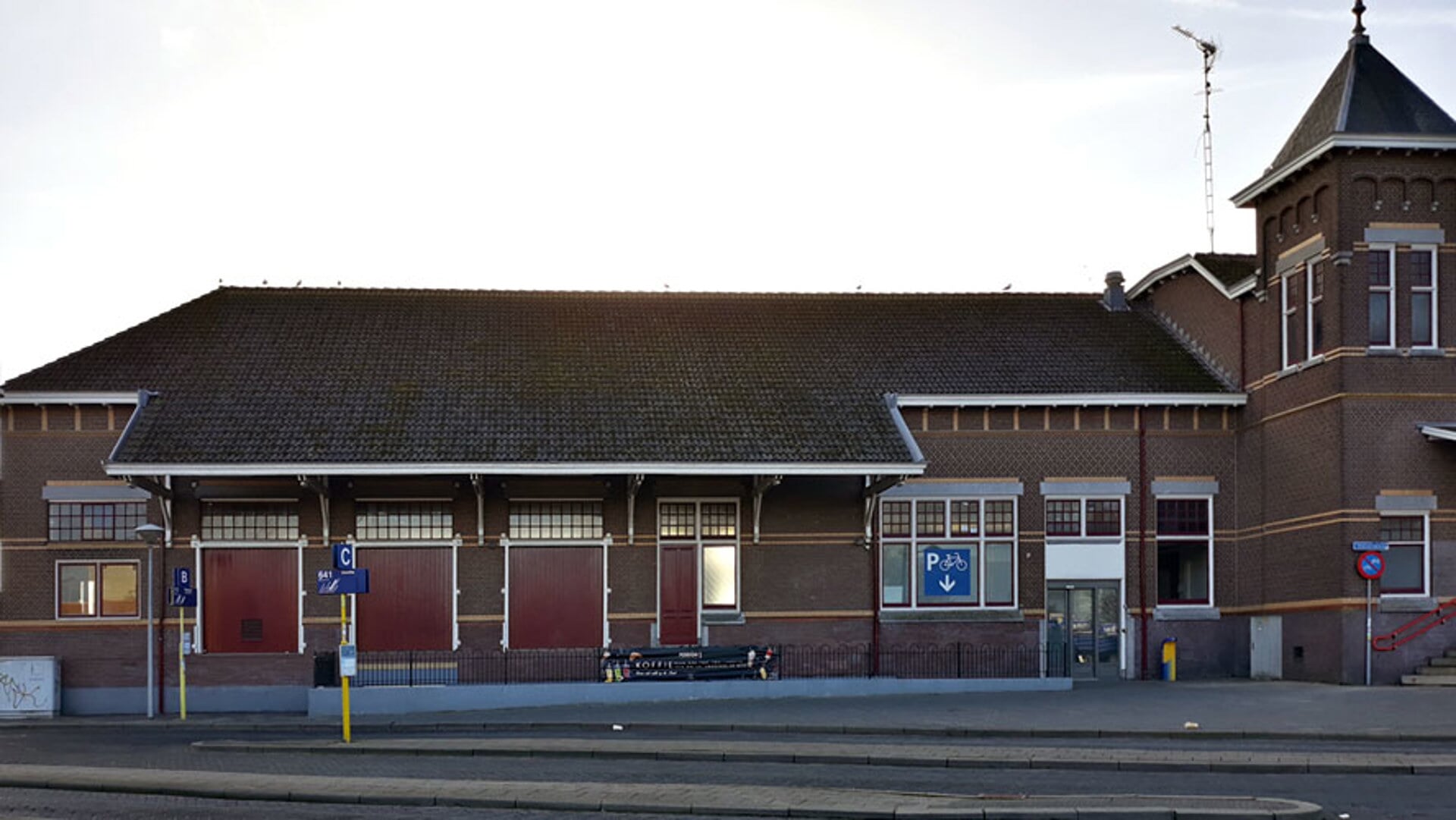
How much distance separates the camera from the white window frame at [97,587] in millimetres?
36281

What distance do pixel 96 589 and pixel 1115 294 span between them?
24822mm

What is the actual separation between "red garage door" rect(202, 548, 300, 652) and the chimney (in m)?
20.7

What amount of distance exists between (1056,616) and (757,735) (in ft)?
43.8

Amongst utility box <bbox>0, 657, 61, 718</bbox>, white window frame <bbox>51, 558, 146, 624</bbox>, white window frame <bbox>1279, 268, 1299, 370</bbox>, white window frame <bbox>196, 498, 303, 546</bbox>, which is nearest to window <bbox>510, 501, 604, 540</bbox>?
white window frame <bbox>196, 498, 303, 546</bbox>

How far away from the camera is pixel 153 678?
36.0 metres

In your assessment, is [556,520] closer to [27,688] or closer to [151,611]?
[151,611]

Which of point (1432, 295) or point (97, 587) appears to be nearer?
point (1432, 295)

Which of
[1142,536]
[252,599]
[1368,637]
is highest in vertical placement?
[1142,536]

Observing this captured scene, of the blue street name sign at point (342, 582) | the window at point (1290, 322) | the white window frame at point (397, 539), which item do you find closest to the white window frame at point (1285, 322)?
the window at point (1290, 322)

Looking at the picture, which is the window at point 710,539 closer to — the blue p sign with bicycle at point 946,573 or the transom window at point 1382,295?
the blue p sign with bicycle at point 946,573

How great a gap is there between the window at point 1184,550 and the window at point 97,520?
873 inches

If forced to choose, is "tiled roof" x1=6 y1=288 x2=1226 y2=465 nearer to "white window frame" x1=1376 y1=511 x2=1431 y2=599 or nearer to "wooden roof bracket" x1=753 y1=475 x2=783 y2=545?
"wooden roof bracket" x1=753 y1=475 x2=783 y2=545

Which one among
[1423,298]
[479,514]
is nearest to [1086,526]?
[1423,298]

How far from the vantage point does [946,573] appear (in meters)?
38.3
